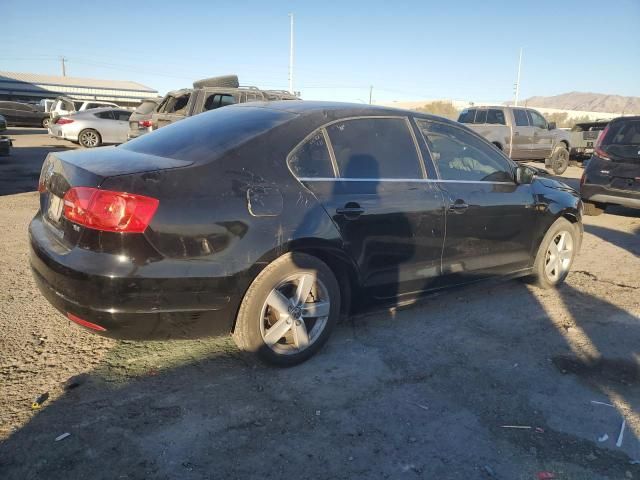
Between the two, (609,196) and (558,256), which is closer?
(558,256)

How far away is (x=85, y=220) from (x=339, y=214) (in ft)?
4.88

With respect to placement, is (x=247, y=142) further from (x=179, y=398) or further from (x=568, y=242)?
(x=568, y=242)

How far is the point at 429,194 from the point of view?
373cm

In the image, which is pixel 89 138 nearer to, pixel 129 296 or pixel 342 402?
pixel 129 296

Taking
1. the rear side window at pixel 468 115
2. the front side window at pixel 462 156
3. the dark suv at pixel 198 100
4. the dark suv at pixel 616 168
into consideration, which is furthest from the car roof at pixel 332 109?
the rear side window at pixel 468 115

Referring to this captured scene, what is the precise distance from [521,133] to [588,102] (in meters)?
176

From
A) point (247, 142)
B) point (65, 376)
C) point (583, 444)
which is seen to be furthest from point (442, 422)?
point (65, 376)

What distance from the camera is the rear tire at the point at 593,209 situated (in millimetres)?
8945

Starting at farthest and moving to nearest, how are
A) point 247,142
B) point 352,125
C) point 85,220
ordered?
point 352,125, point 247,142, point 85,220

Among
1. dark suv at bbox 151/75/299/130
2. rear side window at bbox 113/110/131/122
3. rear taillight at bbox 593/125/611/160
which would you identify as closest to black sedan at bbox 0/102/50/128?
rear side window at bbox 113/110/131/122

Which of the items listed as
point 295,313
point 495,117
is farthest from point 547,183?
point 495,117

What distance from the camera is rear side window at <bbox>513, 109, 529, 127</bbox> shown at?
14.1m

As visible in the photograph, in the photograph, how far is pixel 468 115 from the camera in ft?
49.1

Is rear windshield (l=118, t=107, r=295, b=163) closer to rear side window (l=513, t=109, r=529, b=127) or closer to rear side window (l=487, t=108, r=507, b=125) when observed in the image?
rear side window (l=487, t=108, r=507, b=125)
